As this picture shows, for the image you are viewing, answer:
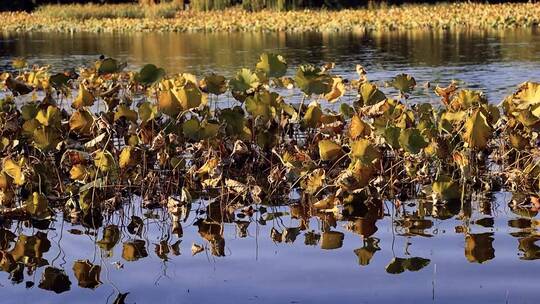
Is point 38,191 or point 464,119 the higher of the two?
point 464,119

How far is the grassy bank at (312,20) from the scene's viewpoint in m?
29.5

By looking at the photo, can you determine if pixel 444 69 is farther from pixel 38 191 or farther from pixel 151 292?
pixel 151 292

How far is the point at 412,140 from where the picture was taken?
239 inches

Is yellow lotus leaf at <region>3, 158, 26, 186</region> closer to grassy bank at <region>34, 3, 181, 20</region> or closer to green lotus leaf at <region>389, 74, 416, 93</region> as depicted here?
green lotus leaf at <region>389, 74, 416, 93</region>

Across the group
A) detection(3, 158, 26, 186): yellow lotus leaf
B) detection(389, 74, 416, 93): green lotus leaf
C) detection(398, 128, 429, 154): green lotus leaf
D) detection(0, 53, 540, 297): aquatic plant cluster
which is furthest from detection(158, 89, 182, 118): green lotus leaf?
detection(389, 74, 416, 93): green lotus leaf

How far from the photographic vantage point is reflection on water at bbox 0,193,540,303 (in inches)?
183

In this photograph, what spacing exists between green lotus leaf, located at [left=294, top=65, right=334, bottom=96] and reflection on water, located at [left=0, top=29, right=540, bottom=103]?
559 cm

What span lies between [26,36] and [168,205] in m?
27.5

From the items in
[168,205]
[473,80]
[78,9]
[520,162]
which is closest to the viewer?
[168,205]

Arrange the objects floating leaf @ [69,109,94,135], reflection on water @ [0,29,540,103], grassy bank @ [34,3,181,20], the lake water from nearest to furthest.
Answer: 1. the lake water
2. floating leaf @ [69,109,94,135]
3. reflection on water @ [0,29,540,103]
4. grassy bank @ [34,3,181,20]

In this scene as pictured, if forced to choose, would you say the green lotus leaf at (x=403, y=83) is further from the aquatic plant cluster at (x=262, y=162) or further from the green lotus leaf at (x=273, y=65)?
the green lotus leaf at (x=273, y=65)

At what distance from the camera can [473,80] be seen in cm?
1451

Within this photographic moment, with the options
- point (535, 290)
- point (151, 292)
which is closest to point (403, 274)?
point (535, 290)

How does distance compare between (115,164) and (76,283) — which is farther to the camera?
(115,164)
